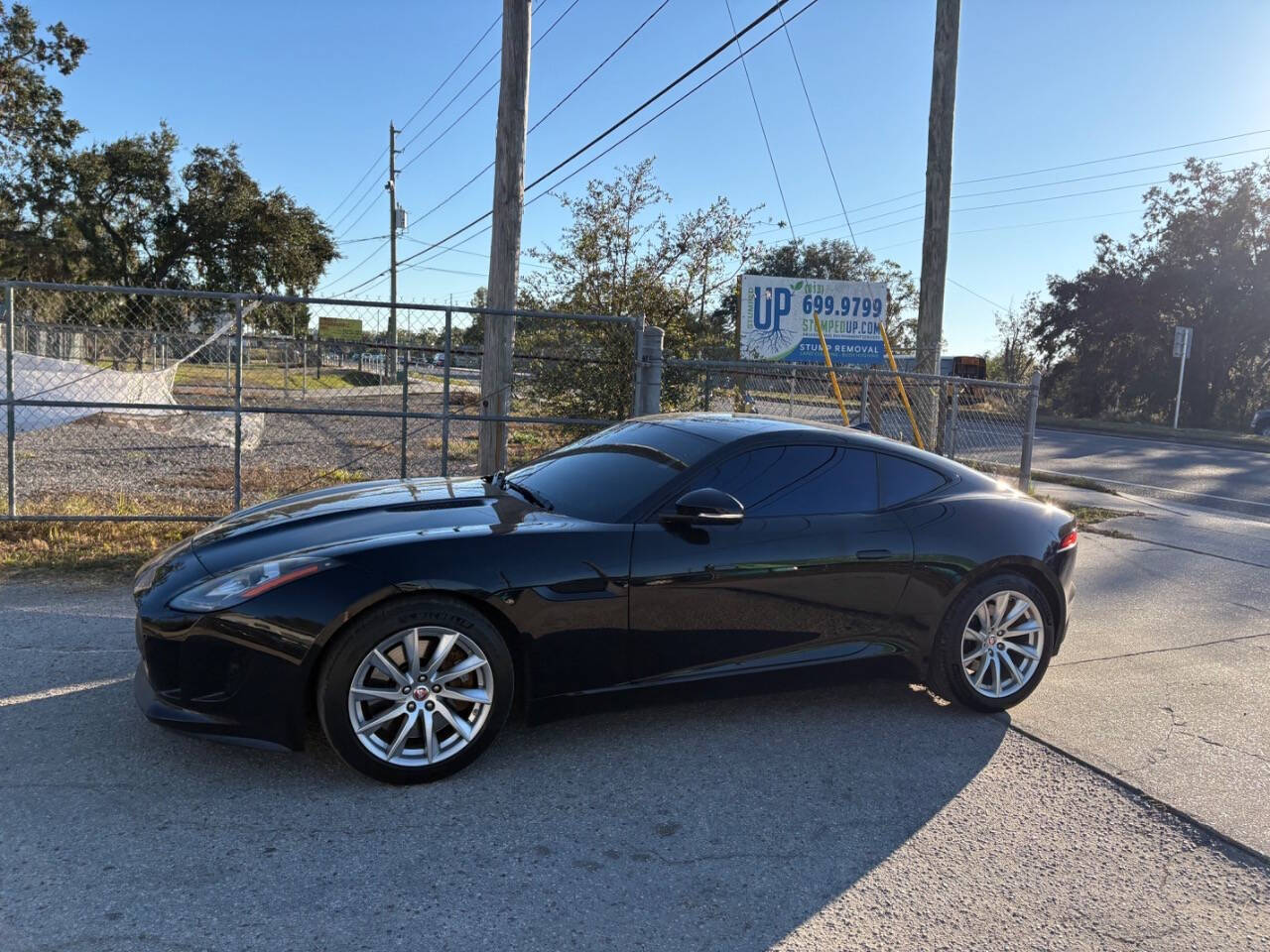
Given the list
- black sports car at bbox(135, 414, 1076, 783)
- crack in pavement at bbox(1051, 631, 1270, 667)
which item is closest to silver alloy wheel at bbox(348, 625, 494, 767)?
black sports car at bbox(135, 414, 1076, 783)

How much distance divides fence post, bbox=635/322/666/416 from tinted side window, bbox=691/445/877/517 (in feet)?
11.4

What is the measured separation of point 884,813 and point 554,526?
1692 mm

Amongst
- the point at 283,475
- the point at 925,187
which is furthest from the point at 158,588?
the point at 925,187

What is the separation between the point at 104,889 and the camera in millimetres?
2662

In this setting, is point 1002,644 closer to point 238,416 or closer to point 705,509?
point 705,509

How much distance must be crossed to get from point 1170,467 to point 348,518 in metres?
19.0

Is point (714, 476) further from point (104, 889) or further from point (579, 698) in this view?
point (104, 889)

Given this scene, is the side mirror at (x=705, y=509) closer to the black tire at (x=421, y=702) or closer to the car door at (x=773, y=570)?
the car door at (x=773, y=570)

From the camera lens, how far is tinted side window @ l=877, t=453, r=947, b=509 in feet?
14.4

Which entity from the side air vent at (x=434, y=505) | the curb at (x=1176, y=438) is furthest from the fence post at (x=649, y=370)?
the curb at (x=1176, y=438)

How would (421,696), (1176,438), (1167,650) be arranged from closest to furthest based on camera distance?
(421,696) < (1167,650) < (1176,438)

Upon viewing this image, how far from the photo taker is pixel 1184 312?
3531 centimetres

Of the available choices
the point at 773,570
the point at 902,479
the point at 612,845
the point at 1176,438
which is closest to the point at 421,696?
the point at 612,845

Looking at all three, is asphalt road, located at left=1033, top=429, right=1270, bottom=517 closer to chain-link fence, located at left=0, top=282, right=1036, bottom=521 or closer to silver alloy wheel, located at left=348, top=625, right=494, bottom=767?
chain-link fence, located at left=0, top=282, right=1036, bottom=521
